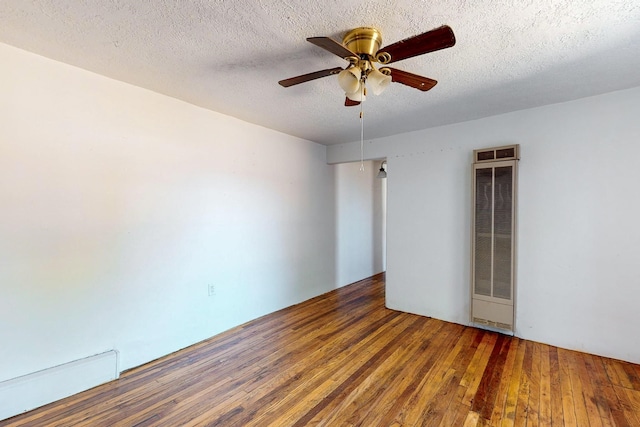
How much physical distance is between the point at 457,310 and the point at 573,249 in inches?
50.0

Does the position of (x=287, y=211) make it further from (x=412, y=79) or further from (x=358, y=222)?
(x=412, y=79)

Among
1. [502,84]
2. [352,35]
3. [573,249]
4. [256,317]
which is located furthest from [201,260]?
[573,249]

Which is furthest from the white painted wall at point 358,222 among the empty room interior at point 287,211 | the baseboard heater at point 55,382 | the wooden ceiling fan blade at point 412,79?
the baseboard heater at point 55,382

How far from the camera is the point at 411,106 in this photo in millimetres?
Result: 2771

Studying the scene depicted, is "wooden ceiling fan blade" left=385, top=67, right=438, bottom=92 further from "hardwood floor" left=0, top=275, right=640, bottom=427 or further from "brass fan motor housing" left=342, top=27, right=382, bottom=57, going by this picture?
"hardwood floor" left=0, top=275, right=640, bottom=427

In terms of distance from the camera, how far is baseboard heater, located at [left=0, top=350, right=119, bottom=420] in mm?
1804

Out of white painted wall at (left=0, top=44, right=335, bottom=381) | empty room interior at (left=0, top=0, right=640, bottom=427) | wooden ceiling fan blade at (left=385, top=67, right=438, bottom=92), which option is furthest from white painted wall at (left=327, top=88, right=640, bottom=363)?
white painted wall at (left=0, top=44, right=335, bottom=381)

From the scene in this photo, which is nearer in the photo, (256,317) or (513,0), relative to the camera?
(513,0)

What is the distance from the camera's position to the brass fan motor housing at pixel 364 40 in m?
1.61

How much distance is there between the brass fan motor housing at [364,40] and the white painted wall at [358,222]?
10.0 ft

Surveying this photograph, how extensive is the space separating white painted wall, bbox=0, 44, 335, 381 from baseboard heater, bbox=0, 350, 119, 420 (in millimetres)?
63

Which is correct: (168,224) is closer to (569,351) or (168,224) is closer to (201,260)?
(201,260)

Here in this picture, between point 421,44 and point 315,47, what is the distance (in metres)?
→ 0.68

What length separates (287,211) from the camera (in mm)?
3854
